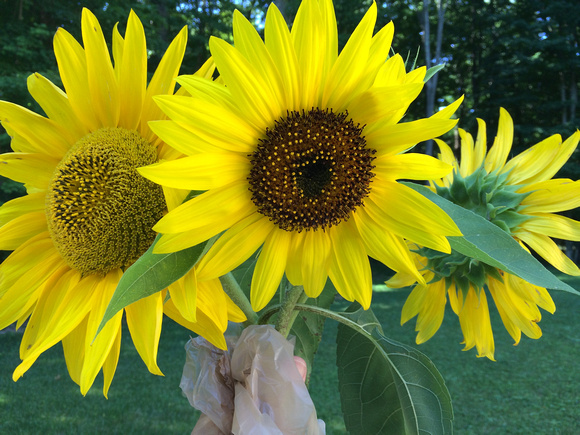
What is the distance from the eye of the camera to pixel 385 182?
0.72m

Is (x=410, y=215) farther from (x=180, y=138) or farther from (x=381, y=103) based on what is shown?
(x=180, y=138)

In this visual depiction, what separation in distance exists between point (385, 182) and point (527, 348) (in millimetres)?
6868

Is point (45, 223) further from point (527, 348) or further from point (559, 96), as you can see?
point (559, 96)

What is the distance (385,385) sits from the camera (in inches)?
38.8

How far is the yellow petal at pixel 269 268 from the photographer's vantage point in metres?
0.70

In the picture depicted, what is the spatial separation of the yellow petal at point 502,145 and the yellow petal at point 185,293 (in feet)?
2.43

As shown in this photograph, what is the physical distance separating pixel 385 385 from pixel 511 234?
0.39m

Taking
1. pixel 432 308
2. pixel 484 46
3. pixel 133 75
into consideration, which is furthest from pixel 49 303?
pixel 484 46

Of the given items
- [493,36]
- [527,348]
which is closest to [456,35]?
[493,36]

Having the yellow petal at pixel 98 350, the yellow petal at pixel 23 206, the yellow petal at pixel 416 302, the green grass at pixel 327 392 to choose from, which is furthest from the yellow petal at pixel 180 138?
the green grass at pixel 327 392

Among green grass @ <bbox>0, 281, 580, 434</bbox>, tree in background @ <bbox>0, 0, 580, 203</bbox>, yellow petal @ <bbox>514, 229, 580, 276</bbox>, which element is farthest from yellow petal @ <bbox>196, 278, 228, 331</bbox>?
tree in background @ <bbox>0, 0, 580, 203</bbox>

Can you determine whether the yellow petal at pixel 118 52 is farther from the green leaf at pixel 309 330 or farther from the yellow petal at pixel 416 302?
the yellow petal at pixel 416 302

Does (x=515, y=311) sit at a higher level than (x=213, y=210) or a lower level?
lower

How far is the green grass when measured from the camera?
445 cm
